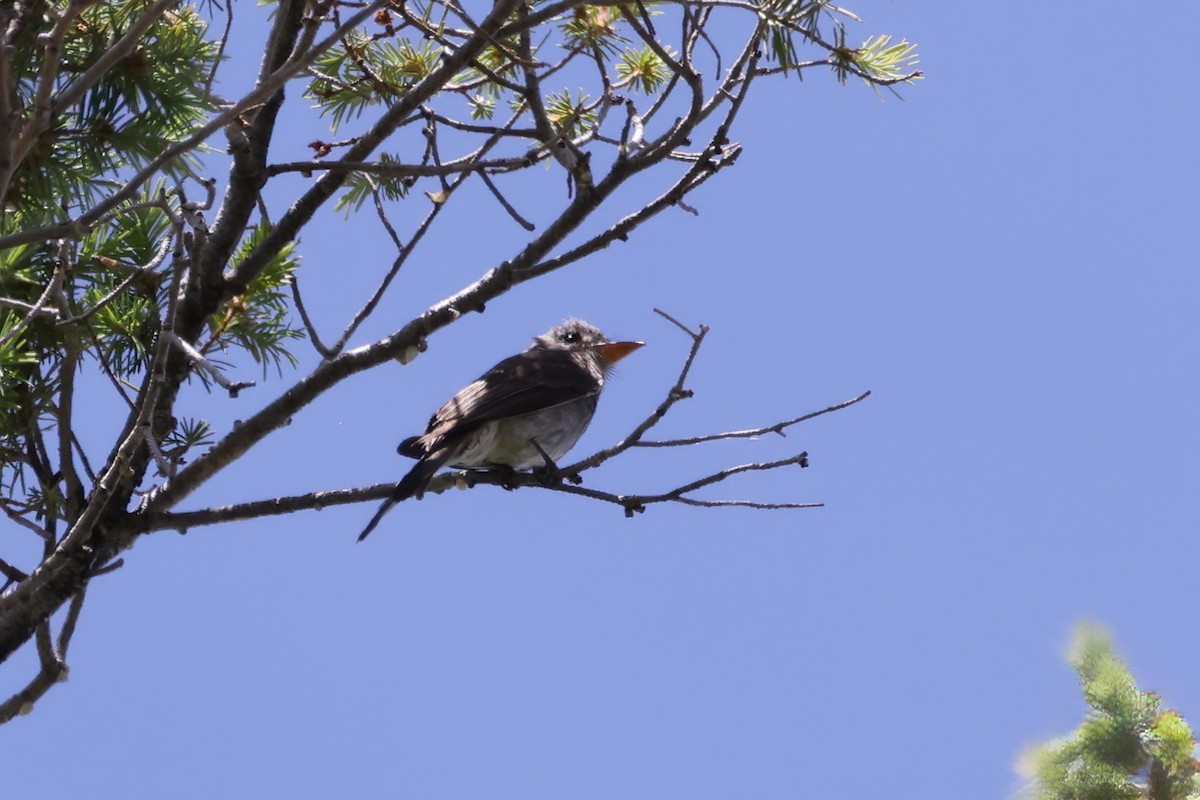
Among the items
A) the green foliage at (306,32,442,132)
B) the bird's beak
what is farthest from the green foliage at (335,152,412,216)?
the bird's beak

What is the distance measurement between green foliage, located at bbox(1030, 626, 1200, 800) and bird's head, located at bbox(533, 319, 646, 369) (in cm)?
251

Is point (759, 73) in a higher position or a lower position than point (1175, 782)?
higher

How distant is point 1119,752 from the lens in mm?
4438

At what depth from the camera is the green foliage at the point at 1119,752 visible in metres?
4.27

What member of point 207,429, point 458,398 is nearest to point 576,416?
point 458,398

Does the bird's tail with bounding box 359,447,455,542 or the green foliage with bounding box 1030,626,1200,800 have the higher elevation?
the bird's tail with bounding box 359,447,455,542

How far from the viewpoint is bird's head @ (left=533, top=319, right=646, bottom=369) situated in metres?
5.96

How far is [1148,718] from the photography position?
446 cm

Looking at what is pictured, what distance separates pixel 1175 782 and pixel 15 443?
13.0 feet

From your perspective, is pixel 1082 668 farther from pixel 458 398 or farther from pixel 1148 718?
pixel 458 398

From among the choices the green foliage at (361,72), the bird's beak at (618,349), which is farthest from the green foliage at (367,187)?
the bird's beak at (618,349)

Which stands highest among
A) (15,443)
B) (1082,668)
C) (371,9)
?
(15,443)

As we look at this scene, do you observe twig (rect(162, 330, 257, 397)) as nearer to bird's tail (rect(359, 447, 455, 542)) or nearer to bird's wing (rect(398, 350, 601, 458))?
bird's tail (rect(359, 447, 455, 542))

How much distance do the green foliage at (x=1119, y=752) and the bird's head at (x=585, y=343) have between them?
8.24 ft
